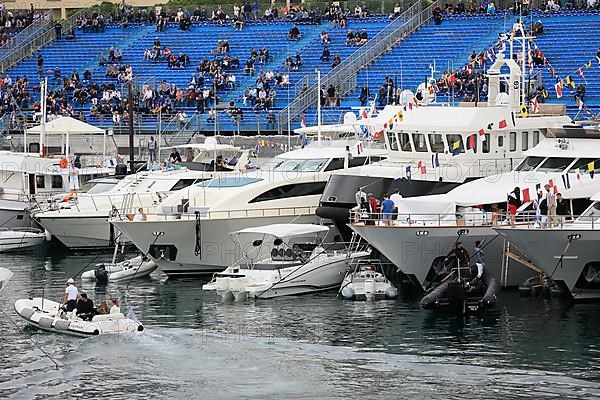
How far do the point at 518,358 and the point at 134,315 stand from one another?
8.71 metres

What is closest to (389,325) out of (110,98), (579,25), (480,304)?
(480,304)

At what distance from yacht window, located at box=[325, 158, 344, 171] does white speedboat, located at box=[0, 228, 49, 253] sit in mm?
9634

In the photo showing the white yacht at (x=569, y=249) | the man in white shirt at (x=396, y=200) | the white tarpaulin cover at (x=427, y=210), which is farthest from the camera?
the man in white shirt at (x=396, y=200)

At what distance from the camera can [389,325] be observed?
38.5 meters

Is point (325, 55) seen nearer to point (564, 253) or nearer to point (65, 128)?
point (65, 128)

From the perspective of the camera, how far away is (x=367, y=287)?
42.1 meters

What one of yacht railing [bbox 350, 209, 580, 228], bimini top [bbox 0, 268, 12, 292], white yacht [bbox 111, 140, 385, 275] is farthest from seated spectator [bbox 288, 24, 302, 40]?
bimini top [bbox 0, 268, 12, 292]

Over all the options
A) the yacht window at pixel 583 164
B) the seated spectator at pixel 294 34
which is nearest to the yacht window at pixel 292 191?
the yacht window at pixel 583 164

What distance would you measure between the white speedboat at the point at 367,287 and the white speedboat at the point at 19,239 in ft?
45.6

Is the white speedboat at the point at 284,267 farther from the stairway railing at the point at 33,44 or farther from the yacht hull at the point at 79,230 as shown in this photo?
the stairway railing at the point at 33,44

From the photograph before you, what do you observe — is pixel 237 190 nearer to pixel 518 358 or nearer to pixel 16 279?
pixel 16 279

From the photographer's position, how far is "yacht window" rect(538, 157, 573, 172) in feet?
144

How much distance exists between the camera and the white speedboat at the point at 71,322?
36906 millimetres

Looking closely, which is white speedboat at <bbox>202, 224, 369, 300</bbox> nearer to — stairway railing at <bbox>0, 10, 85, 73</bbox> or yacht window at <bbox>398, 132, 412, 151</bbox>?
yacht window at <bbox>398, 132, 412, 151</bbox>
